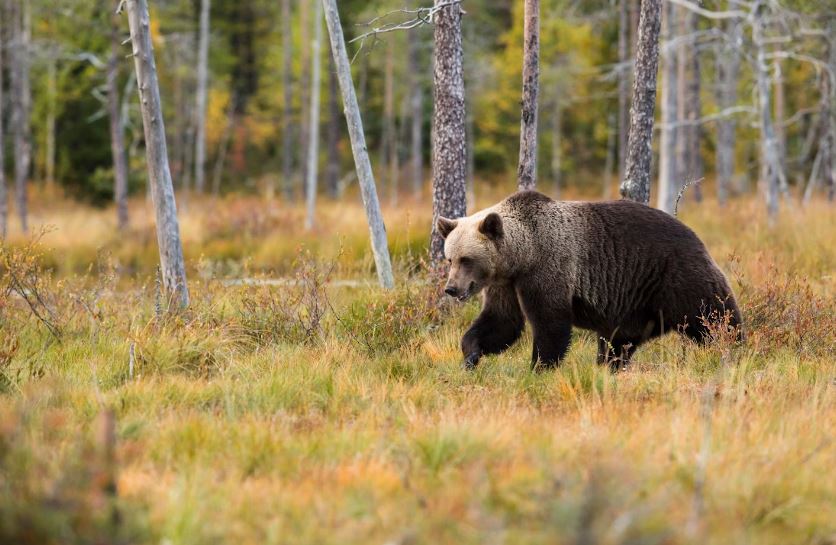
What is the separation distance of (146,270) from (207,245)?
1.50 m

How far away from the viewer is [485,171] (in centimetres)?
3959

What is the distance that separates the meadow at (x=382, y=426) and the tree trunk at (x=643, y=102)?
167 cm

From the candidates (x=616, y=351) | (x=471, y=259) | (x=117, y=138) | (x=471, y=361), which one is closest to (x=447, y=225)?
(x=471, y=259)

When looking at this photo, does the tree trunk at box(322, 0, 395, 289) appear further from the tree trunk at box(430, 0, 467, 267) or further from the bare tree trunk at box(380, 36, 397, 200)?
the bare tree trunk at box(380, 36, 397, 200)

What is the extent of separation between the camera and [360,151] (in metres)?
10.0

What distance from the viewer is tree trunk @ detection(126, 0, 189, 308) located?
28.6 ft

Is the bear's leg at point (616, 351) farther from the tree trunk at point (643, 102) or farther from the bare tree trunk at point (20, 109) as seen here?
the bare tree trunk at point (20, 109)

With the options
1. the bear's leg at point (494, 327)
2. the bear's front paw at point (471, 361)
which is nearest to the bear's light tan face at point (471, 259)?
the bear's leg at point (494, 327)

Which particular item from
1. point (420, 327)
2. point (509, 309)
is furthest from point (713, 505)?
point (420, 327)

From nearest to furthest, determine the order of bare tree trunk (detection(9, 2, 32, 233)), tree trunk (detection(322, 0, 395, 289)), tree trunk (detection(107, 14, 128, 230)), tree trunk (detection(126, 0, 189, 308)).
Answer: tree trunk (detection(126, 0, 189, 308)), tree trunk (detection(322, 0, 395, 289)), tree trunk (detection(107, 14, 128, 230)), bare tree trunk (detection(9, 2, 32, 233))

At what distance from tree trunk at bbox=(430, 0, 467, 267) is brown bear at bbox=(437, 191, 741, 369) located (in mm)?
2272

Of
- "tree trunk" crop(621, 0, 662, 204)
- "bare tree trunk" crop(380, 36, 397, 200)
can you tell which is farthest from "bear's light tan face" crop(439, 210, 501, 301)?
"bare tree trunk" crop(380, 36, 397, 200)

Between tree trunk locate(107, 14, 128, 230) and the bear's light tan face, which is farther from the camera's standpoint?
tree trunk locate(107, 14, 128, 230)

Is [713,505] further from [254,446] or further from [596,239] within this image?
[596,239]
